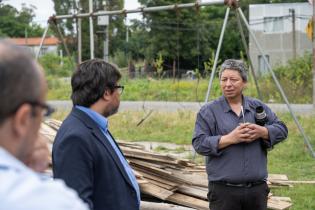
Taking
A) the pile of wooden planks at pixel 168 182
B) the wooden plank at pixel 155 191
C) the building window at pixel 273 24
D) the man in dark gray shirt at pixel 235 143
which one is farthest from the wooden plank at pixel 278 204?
the building window at pixel 273 24

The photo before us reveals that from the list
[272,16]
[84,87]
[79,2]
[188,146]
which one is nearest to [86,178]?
[84,87]

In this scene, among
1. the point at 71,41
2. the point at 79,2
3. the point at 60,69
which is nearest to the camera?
the point at 60,69

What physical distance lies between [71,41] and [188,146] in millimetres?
48261

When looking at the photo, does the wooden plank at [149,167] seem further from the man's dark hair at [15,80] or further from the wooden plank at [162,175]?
the man's dark hair at [15,80]

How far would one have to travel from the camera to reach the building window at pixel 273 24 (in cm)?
5238

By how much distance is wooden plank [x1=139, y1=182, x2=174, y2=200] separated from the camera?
6707 mm

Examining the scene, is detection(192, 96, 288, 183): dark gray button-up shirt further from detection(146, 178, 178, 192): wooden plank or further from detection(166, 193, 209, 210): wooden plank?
detection(146, 178, 178, 192): wooden plank

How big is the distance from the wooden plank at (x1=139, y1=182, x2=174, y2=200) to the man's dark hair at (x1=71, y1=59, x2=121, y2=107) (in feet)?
11.4

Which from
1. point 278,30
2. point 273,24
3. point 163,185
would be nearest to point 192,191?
point 163,185

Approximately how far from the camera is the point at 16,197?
134 centimetres

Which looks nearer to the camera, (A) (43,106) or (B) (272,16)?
(A) (43,106)

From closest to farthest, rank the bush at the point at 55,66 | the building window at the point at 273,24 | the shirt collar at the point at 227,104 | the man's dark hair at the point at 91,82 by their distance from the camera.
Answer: the man's dark hair at the point at 91,82 → the shirt collar at the point at 227,104 → the bush at the point at 55,66 → the building window at the point at 273,24

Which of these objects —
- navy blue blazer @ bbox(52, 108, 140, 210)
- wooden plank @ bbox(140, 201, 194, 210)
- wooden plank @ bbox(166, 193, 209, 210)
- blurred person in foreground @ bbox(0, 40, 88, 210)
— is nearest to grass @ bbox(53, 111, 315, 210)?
wooden plank @ bbox(166, 193, 209, 210)

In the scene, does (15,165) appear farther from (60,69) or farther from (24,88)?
(60,69)
